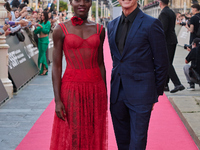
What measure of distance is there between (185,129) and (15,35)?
5630mm

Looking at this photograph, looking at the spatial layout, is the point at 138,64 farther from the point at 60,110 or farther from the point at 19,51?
the point at 19,51

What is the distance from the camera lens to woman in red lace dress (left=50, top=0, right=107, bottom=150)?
304 cm

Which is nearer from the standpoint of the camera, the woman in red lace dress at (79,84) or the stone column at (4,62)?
the woman in red lace dress at (79,84)

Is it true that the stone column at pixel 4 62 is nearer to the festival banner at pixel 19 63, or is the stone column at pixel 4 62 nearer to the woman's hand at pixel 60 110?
the festival banner at pixel 19 63

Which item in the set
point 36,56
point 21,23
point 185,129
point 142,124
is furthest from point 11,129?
point 36,56

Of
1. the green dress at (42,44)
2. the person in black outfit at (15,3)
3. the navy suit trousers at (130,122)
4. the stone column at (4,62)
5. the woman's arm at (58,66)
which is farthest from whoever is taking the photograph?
the person in black outfit at (15,3)

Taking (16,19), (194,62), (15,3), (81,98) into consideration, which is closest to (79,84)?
(81,98)

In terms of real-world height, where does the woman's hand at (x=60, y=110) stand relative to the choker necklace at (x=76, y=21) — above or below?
below

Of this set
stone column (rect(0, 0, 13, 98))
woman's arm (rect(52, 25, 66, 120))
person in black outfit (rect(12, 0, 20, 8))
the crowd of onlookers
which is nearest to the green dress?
the crowd of onlookers

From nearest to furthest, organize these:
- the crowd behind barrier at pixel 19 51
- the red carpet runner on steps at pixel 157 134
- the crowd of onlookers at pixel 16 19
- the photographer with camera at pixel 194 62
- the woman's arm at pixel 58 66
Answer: the woman's arm at pixel 58 66 < the red carpet runner on steps at pixel 157 134 < the crowd of onlookers at pixel 16 19 < the photographer with camera at pixel 194 62 < the crowd behind barrier at pixel 19 51

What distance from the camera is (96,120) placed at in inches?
124

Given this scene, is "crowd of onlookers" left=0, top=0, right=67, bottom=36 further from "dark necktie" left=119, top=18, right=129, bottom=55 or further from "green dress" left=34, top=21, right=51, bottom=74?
"dark necktie" left=119, top=18, right=129, bottom=55

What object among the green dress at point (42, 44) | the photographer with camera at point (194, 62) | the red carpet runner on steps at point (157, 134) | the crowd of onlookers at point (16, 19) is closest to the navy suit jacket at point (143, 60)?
the red carpet runner on steps at point (157, 134)

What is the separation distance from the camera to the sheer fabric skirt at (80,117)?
122 inches
